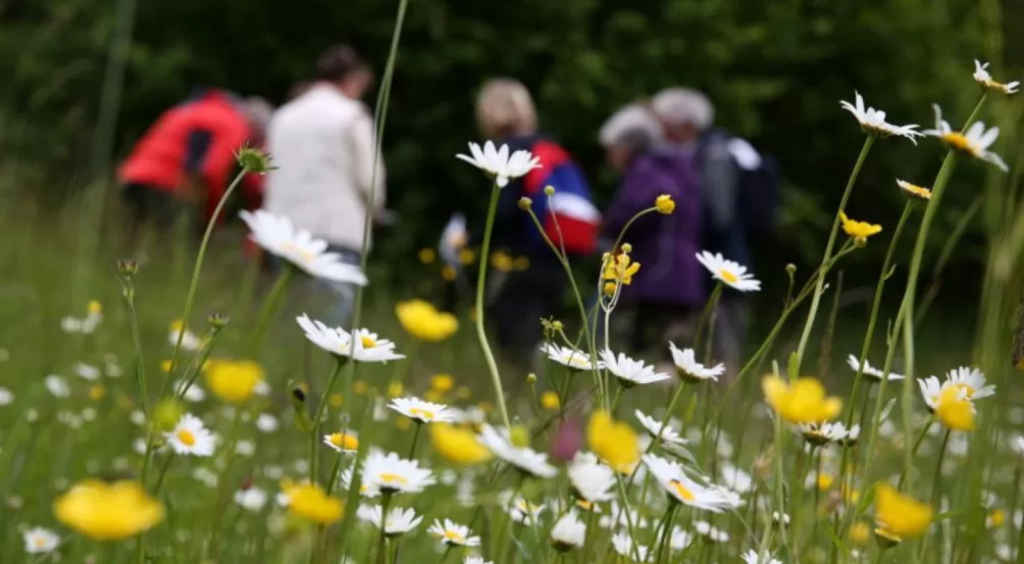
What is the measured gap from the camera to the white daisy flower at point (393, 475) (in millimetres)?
859

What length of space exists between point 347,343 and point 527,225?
13.4 ft

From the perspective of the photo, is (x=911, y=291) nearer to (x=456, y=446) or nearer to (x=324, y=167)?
(x=456, y=446)

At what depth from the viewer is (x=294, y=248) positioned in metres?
0.68

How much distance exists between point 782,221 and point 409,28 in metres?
4.26

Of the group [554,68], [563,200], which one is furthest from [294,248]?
[554,68]

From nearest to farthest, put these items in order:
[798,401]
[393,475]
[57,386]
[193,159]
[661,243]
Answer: [798,401], [393,475], [57,386], [661,243], [193,159]

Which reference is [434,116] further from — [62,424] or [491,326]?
[62,424]

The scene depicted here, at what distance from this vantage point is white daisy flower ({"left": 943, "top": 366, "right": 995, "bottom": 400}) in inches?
35.7

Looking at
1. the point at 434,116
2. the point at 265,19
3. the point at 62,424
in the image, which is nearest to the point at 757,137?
the point at 434,116

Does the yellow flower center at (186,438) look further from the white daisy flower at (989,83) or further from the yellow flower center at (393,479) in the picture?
the white daisy flower at (989,83)

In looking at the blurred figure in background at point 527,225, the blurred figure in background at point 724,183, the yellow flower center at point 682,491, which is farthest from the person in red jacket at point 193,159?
the yellow flower center at point 682,491

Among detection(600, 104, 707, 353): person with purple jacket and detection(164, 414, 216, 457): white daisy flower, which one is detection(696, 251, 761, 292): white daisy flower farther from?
detection(600, 104, 707, 353): person with purple jacket

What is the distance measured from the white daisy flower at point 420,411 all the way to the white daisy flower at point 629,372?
149 millimetres

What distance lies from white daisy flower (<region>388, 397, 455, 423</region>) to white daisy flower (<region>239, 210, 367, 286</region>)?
0.90 feet
